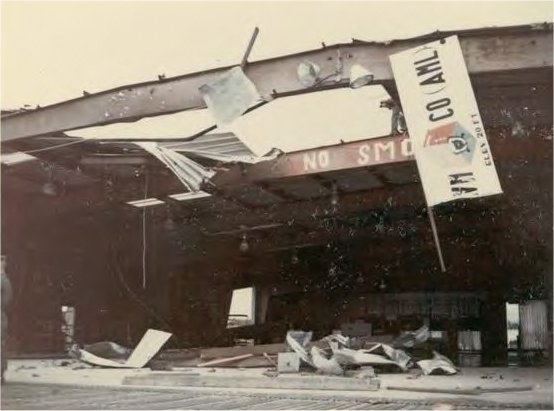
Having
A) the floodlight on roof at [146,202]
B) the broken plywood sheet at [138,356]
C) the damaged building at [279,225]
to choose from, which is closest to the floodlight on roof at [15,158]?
the damaged building at [279,225]

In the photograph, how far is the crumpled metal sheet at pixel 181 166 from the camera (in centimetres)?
743

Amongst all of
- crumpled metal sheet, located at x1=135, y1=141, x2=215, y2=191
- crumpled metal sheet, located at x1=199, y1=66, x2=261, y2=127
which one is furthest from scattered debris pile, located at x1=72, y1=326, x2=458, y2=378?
crumpled metal sheet, located at x1=199, y1=66, x2=261, y2=127

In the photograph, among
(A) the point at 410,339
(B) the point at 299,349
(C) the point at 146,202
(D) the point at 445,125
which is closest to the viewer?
(D) the point at 445,125

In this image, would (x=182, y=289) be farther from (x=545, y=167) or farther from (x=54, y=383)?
(x=545, y=167)

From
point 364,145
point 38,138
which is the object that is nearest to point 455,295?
point 364,145

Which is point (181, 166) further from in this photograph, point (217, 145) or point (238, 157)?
point (238, 157)

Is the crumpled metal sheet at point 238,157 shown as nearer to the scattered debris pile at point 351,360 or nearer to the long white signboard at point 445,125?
the long white signboard at point 445,125

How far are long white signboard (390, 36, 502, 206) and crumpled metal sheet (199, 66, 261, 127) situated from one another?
5.28 feet

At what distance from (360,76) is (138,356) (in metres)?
6.39

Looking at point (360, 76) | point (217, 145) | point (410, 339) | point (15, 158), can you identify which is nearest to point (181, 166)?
point (217, 145)

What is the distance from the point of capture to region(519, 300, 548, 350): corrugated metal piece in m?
12.9

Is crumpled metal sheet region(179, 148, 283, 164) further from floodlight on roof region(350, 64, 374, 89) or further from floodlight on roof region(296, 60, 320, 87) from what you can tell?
floodlight on roof region(350, 64, 374, 89)

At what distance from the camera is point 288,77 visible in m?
6.12

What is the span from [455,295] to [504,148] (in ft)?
27.6
